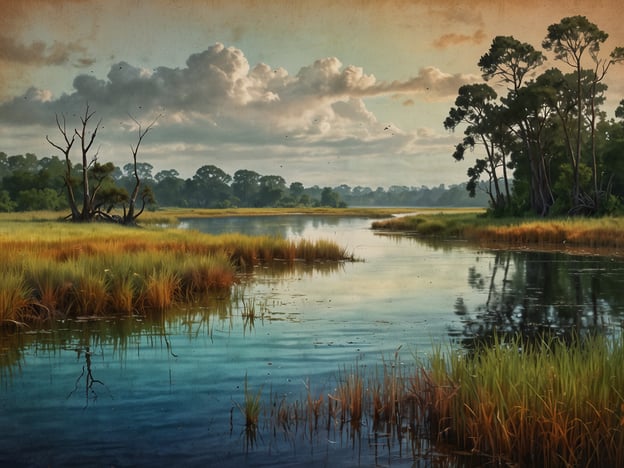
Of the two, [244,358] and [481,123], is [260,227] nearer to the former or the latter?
[481,123]

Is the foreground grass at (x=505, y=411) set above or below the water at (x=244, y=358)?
above

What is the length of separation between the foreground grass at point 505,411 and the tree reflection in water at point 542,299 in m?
1.44

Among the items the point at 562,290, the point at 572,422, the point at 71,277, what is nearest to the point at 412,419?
the point at 572,422

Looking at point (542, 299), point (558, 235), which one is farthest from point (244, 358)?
point (558, 235)

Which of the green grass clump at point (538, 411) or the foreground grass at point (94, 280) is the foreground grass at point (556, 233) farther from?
the green grass clump at point (538, 411)

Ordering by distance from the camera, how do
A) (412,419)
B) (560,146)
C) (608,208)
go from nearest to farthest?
Answer: (412,419), (608,208), (560,146)

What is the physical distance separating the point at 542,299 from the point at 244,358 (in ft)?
40.8

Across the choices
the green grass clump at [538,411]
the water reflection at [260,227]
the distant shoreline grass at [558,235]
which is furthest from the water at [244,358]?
the water reflection at [260,227]

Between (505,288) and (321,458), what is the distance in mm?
17929

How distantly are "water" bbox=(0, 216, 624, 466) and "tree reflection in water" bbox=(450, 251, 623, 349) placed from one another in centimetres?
7

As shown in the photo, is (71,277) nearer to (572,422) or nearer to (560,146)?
(572,422)

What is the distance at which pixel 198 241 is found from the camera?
33.0 meters

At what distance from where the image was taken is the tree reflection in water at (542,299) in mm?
15844

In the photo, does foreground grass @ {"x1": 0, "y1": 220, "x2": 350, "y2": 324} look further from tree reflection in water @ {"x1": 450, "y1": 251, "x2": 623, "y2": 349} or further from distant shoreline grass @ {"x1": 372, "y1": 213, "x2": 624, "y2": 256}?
distant shoreline grass @ {"x1": 372, "y1": 213, "x2": 624, "y2": 256}
